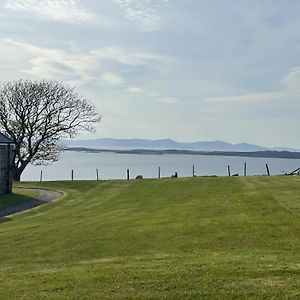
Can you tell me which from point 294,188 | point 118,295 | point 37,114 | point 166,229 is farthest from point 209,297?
point 37,114

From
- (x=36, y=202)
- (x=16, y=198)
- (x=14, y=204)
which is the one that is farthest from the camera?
(x=16, y=198)

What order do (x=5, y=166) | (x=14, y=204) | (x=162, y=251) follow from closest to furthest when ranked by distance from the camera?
1. (x=162, y=251)
2. (x=14, y=204)
3. (x=5, y=166)

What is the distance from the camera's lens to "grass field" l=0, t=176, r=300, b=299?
9.19 meters

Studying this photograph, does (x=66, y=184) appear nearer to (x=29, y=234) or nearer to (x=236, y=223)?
(x=29, y=234)

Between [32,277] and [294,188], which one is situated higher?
[294,188]

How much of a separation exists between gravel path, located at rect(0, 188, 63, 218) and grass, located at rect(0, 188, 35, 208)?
1.66ft

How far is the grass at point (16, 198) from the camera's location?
32.2 m

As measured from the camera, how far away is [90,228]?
18438mm

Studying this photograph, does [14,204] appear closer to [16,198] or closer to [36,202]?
[36,202]

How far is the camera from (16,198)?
114 ft

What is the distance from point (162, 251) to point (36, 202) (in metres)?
21.0

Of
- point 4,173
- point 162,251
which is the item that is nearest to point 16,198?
point 4,173

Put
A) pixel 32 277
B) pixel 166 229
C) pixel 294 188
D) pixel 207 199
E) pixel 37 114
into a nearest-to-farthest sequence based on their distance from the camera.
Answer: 1. pixel 32 277
2. pixel 166 229
3. pixel 207 199
4. pixel 294 188
5. pixel 37 114

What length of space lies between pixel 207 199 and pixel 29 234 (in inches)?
392
